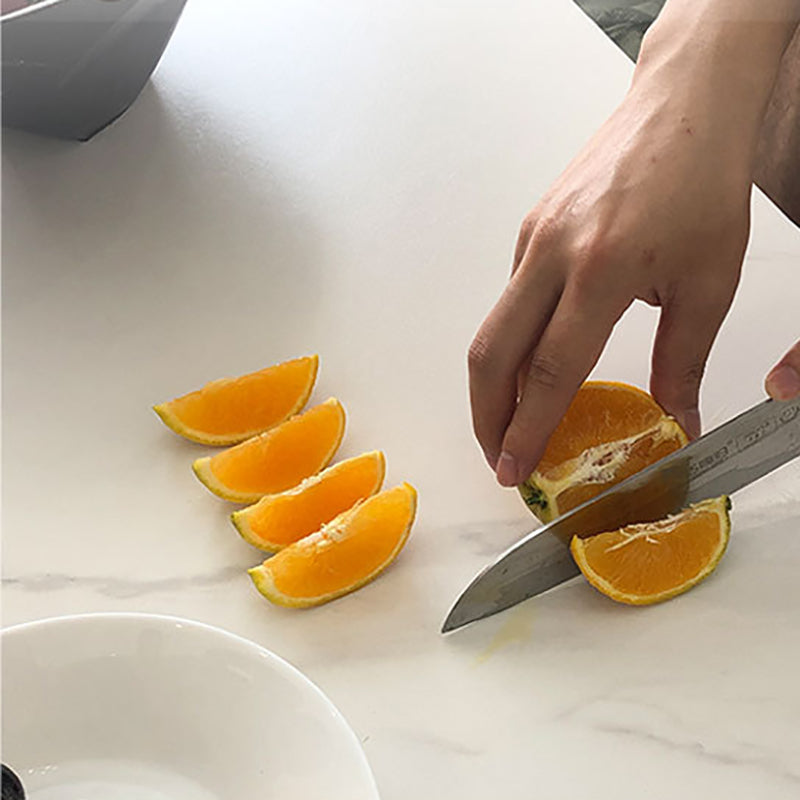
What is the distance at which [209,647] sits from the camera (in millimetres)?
704

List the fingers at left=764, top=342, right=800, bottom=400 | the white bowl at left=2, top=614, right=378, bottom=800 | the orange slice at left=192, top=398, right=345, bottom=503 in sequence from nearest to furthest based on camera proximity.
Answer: the white bowl at left=2, top=614, right=378, bottom=800 < the fingers at left=764, top=342, right=800, bottom=400 < the orange slice at left=192, top=398, right=345, bottom=503

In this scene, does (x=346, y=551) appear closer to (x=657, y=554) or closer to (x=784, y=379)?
(x=657, y=554)

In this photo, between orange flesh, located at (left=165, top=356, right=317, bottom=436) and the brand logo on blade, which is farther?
orange flesh, located at (left=165, top=356, right=317, bottom=436)

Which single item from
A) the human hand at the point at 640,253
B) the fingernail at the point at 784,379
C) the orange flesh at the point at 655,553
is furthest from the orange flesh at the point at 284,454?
the fingernail at the point at 784,379

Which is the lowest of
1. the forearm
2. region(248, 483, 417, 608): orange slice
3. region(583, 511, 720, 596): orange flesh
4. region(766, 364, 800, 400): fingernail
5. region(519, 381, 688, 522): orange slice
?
region(583, 511, 720, 596): orange flesh

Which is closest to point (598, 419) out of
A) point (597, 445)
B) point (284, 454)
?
point (597, 445)

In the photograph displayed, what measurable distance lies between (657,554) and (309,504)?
25cm

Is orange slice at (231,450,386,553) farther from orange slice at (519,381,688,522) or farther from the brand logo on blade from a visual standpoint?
the brand logo on blade

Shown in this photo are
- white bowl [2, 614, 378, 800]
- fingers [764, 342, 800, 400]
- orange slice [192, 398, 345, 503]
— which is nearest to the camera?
white bowl [2, 614, 378, 800]

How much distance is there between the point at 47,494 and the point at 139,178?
16.2 inches

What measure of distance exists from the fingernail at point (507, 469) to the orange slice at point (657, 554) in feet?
0.22

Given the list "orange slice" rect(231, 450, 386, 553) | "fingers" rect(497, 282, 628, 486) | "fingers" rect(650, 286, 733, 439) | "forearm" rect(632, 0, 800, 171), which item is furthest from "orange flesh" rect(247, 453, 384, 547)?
"forearm" rect(632, 0, 800, 171)

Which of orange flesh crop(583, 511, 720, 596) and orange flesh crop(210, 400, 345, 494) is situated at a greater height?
orange flesh crop(210, 400, 345, 494)

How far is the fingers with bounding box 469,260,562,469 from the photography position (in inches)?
33.9
